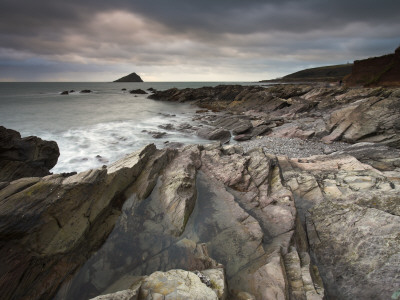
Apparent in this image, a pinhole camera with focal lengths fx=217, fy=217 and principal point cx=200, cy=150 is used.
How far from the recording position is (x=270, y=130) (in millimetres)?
26688

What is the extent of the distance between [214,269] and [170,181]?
12.9ft

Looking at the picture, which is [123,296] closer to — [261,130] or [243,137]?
[243,137]

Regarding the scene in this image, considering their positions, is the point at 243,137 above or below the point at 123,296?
below

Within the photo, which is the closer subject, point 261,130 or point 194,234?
point 194,234

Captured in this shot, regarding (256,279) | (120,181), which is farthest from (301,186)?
(120,181)

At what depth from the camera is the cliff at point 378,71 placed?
1565 inches

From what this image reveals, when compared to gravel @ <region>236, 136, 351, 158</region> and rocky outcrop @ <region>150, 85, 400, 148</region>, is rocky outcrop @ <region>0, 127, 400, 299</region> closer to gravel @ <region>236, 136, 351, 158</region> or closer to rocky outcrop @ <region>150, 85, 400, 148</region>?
gravel @ <region>236, 136, 351, 158</region>

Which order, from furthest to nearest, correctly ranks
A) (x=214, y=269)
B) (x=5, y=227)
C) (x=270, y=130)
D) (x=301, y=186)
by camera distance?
1. (x=270, y=130)
2. (x=301, y=186)
3. (x=214, y=269)
4. (x=5, y=227)

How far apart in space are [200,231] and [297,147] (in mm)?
15205

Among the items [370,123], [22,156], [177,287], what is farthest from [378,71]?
[22,156]

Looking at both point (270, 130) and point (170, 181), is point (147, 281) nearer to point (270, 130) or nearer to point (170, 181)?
point (170, 181)

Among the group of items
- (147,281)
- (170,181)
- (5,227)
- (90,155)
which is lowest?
(90,155)

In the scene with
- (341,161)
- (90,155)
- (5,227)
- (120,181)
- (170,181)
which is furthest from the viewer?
(90,155)

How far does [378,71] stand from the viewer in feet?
149
